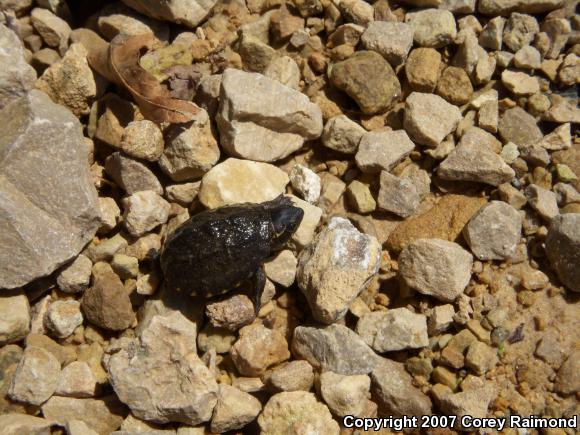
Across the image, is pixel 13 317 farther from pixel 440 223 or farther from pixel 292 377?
pixel 440 223

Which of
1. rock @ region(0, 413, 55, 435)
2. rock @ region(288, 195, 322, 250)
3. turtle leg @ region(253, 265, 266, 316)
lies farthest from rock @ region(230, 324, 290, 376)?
rock @ region(0, 413, 55, 435)

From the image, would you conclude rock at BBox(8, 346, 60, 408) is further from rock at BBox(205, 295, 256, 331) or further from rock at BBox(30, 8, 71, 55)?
rock at BBox(30, 8, 71, 55)

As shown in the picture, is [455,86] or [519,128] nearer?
[519,128]

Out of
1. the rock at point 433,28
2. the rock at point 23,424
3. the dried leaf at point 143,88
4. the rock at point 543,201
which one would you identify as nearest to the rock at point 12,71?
the dried leaf at point 143,88

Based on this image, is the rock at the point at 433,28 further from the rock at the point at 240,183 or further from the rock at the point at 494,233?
the rock at the point at 240,183

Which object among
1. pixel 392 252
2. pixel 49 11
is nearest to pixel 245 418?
pixel 392 252

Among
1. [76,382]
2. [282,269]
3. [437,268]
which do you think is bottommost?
[76,382]

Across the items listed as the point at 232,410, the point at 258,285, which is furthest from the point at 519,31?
the point at 232,410
